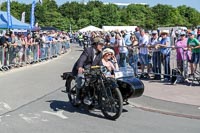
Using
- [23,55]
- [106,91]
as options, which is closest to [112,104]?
[106,91]

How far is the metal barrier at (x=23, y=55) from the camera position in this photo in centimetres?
1834

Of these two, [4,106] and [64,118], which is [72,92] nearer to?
[64,118]

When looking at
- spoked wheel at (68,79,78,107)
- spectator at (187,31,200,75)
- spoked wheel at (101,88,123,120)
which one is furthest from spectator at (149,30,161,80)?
spoked wheel at (101,88,123,120)

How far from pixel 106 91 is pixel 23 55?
504 inches

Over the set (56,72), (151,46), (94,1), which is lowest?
(56,72)

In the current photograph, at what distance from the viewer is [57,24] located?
314 ft

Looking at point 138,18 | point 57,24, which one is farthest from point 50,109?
point 138,18

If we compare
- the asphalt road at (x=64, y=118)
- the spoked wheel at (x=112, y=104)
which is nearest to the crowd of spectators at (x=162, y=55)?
the asphalt road at (x=64, y=118)

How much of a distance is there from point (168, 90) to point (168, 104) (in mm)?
2123

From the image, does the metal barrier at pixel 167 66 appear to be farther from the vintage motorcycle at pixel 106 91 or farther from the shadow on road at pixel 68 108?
the vintage motorcycle at pixel 106 91

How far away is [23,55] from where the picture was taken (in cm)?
2056

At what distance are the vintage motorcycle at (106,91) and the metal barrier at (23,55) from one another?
9.84 meters

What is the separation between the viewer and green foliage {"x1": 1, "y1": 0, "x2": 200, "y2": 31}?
96.1 metres

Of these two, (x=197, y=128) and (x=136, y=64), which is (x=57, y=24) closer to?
(x=136, y=64)
